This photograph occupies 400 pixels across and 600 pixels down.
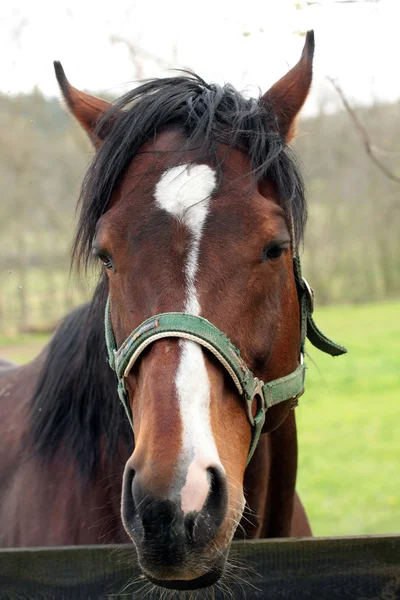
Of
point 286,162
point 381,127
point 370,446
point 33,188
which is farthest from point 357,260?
point 286,162

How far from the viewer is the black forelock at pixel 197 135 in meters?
2.14

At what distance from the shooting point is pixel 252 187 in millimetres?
2025

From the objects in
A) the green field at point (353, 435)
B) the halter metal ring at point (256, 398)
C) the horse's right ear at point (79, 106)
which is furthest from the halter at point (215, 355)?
the green field at point (353, 435)

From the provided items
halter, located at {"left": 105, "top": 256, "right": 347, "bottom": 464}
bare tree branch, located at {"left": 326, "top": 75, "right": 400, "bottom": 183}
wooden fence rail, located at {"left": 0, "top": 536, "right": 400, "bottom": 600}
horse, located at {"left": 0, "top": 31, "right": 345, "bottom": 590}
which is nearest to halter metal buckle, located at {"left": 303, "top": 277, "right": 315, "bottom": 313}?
horse, located at {"left": 0, "top": 31, "right": 345, "bottom": 590}

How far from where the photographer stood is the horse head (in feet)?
5.14

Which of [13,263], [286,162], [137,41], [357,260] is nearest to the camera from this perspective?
[286,162]

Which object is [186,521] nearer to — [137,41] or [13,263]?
[137,41]

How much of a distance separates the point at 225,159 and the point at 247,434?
81cm

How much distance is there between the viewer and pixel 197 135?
2.12 meters

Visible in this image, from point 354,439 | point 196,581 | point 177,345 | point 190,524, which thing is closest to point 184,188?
point 177,345

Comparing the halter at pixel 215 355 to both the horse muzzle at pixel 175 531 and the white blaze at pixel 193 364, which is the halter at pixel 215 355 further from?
the horse muzzle at pixel 175 531

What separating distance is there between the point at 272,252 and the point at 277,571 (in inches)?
35.1

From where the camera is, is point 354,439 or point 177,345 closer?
point 177,345

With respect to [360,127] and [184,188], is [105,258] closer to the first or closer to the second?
[184,188]
